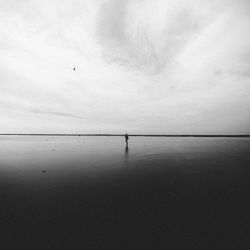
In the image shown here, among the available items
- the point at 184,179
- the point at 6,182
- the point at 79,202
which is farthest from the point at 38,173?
the point at 184,179

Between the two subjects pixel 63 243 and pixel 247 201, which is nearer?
pixel 63 243

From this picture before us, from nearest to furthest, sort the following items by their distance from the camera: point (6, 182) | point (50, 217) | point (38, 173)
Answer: point (50, 217)
point (6, 182)
point (38, 173)

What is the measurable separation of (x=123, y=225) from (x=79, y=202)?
9.45 feet


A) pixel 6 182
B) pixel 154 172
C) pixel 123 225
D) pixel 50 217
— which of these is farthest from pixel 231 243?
pixel 6 182

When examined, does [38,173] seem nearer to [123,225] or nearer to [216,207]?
[123,225]

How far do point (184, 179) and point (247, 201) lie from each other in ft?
13.9

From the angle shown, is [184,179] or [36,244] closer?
[36,244]

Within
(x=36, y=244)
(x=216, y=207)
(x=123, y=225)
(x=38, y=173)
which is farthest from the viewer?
(x=38, y=173)

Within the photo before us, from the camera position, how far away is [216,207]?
748 centimetres

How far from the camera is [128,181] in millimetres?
11453

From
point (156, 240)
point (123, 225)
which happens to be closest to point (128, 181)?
point (123, 225)

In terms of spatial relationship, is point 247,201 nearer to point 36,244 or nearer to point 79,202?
point 79,202

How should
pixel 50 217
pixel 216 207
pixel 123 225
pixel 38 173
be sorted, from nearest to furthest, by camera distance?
pixel 123 225, pixel 50 217, pixel 216 207, pixel 38 173

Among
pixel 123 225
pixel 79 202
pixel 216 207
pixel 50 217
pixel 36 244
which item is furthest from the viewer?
pixel 79 202
